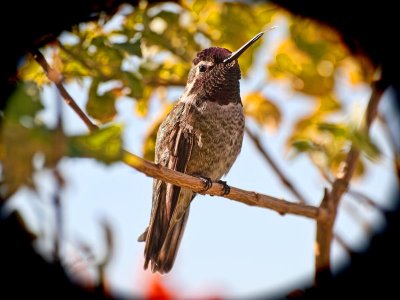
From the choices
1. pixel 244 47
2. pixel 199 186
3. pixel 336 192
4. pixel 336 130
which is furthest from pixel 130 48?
pixel 336 192

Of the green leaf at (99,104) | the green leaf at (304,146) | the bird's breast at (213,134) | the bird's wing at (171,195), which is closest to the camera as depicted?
the green leaf at (304,146)

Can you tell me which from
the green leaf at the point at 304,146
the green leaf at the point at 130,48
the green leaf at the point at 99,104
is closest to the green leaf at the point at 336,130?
the green leaf at the point at 304,146

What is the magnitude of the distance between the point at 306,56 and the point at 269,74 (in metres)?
0.25

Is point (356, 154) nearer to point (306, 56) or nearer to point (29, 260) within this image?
point (306, 56)

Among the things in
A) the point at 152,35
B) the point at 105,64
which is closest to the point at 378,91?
the point at 152,35

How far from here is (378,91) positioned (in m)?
2.93

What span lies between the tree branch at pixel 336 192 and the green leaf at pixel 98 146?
1.58 m

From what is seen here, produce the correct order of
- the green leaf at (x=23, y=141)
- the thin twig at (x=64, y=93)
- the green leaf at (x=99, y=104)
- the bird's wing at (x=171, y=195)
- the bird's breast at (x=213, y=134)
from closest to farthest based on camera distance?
the green leaf at (x=23, y=141) < the thin twig at (x=64, y=93) < the green leaf at (x=99, y=104) < the bird's wing at (x=171, y=195) < the bird's breast at (x=213, y=134)

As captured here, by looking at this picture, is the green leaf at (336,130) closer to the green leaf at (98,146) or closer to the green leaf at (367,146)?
the green leaf at (367,146)

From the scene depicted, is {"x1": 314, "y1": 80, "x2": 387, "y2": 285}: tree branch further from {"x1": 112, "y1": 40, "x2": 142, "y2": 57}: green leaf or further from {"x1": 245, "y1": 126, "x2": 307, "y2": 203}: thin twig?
{"x1": 112, "y1": 40, "x2": 142, "y2": 57}: green leaf

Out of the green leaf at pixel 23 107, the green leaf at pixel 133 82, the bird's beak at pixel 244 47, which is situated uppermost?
the bird's beak at pixel 244 47

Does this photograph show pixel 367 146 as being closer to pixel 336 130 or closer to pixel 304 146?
pixel 336 130

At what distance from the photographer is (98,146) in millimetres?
1239

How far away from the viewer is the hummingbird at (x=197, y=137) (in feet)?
11.9
